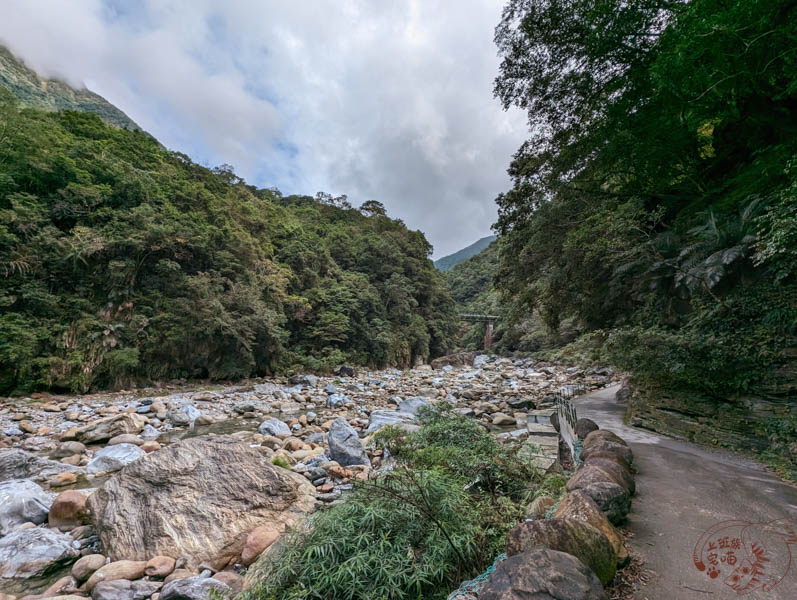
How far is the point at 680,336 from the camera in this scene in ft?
14.7

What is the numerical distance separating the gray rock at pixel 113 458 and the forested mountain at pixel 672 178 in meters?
8.70

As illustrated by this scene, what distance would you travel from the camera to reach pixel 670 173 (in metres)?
5.77

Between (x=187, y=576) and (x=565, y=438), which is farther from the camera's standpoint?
(x=565, y=438)

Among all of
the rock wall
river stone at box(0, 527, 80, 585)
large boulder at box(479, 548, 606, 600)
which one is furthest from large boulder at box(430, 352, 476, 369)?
large boulder at box(479, 548, 606, 600)

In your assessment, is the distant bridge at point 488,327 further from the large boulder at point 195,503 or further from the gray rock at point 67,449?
the gray rock at point 67,449

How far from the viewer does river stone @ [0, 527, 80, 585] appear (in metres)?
2.93

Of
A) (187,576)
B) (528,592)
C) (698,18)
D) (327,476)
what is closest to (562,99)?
(698,18)

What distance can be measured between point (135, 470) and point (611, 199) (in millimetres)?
9530

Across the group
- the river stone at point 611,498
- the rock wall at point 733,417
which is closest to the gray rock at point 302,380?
the rock wall at point 733,417

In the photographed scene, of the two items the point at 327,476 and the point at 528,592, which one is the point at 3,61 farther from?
the point at 528,592

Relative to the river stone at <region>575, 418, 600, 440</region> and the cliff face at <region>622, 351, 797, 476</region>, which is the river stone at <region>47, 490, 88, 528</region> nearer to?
the river stone at <region>575, 418, 600, 440</region>

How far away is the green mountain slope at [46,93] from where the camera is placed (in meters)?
23.9

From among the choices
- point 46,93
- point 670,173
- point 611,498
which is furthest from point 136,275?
point 46,93

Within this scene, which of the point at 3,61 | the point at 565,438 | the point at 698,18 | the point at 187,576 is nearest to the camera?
the point at 187,576
